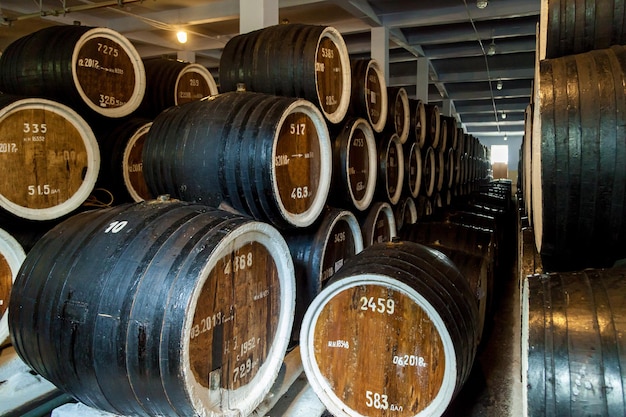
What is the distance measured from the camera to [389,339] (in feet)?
7.22

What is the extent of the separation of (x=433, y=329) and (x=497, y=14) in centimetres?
651

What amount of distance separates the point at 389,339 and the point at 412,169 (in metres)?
3.64

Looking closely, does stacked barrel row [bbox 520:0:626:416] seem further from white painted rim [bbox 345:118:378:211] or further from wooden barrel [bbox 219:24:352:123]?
white painted rim [bbox 345:118:378:211]

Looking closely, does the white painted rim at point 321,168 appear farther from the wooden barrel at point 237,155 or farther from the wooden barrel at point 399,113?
the wooden barrel at point 399,113

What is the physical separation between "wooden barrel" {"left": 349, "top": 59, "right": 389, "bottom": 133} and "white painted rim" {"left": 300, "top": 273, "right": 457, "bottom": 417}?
2.09 metres

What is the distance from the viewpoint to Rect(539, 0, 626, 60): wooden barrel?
6.76ft

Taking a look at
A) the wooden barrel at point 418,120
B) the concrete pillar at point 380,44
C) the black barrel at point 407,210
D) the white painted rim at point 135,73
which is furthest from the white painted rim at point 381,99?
the concrete pillar at point 380,44

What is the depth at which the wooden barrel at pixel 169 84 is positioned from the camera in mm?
3969

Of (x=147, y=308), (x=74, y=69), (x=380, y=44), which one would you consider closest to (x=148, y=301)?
(x=147, y=308)

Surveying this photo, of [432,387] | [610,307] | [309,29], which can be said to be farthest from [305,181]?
[610,307]

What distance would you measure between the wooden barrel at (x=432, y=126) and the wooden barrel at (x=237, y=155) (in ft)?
13.1

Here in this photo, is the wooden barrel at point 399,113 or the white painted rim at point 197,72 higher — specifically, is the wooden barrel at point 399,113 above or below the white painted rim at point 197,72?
below

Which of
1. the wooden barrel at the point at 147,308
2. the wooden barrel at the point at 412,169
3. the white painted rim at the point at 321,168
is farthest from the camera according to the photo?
the wooden barrel at the point at 412,169

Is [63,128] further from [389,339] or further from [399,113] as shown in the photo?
[399,113]
